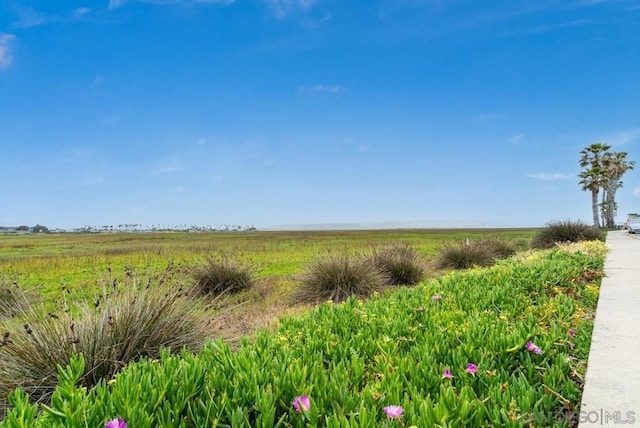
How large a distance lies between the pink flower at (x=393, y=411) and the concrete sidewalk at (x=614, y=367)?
3.04ft

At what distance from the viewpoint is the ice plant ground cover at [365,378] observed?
1881 millimetres

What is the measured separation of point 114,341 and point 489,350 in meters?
3.33

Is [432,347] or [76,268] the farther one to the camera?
[76,268]

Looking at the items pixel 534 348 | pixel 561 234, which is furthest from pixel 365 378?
pixel 561 234

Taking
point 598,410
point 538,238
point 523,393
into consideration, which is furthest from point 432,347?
point 538,238

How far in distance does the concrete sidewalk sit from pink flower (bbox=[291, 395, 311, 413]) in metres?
1.36

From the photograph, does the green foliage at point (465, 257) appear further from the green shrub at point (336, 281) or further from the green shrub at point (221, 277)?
the green shrub at point (221, 277)

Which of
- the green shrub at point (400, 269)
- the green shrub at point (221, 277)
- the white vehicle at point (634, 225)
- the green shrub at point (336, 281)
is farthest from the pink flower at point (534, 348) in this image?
the white vehicle at point (634, 225)

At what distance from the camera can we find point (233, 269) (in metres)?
10.7

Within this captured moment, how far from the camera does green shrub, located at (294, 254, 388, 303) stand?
8732mm

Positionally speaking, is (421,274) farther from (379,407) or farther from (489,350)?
(379,407)

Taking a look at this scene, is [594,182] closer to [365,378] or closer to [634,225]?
[634,225]

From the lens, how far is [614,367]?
2.72 meters

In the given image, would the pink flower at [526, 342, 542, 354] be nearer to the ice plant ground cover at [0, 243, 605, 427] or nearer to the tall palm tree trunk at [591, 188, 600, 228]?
the ice plant ground cover at [0, 243, 605, 427]
